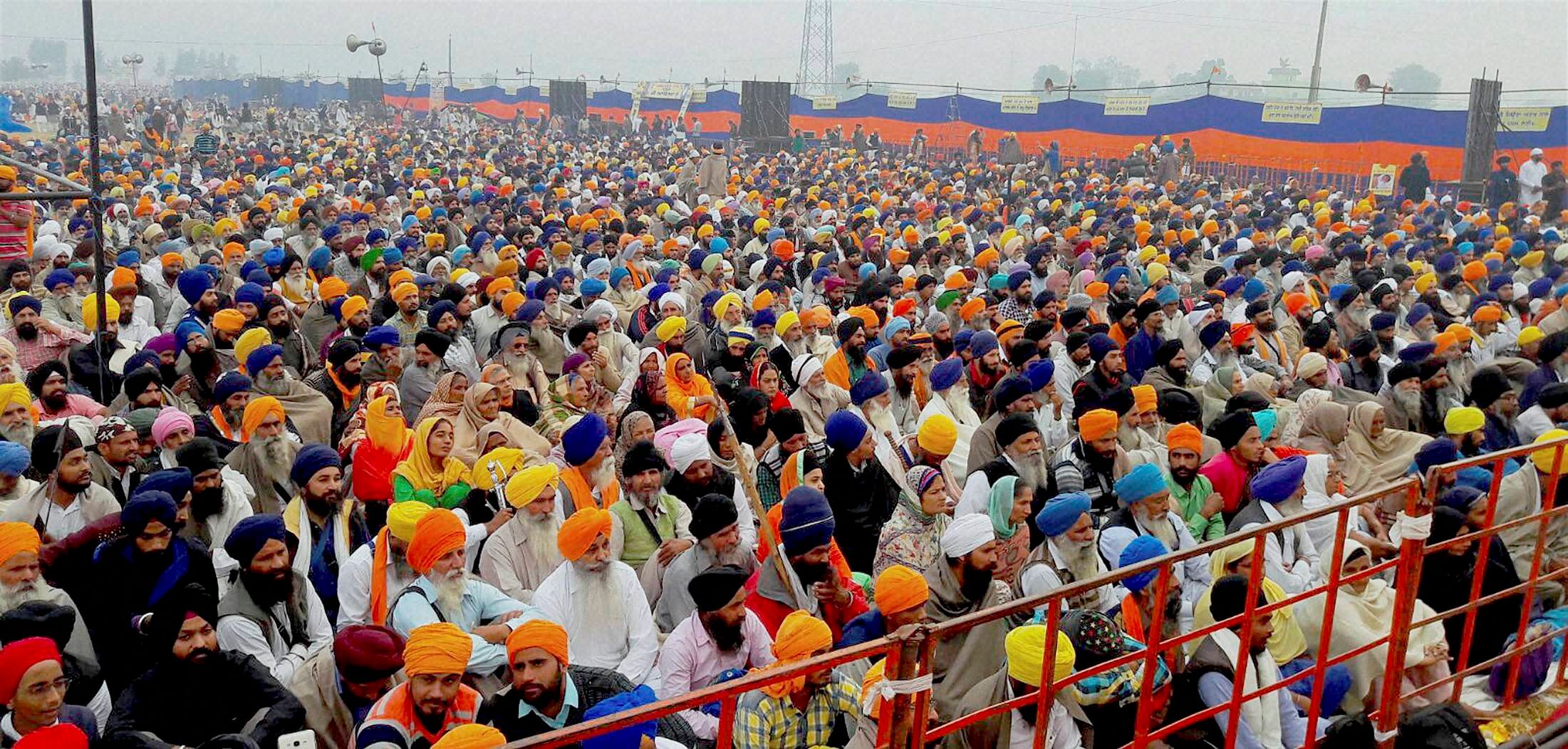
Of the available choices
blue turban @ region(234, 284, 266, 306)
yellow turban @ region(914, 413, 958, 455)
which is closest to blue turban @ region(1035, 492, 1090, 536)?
yellow turban @ region(914, 413, 958, 455)

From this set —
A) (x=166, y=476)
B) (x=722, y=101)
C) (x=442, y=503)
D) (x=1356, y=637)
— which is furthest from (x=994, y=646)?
(x=722, y=101)

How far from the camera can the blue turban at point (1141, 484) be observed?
4840 mm

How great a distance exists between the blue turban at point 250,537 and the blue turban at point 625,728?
127cm

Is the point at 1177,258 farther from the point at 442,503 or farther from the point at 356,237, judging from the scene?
the point at 442,503

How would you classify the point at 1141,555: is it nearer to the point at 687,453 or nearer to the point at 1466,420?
the point at 687,453

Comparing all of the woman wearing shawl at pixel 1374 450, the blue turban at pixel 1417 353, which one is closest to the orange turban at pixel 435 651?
the woman wearing shawl at pixel 1374 450

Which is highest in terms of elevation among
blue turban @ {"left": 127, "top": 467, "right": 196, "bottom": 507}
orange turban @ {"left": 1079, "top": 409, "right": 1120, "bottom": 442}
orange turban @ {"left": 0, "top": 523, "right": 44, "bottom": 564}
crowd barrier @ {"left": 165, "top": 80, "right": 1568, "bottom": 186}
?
crowd barrier @ {"left": 165, "top": 80, "right": 1568, "bottom": 186}

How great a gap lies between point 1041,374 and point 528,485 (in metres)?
3.00

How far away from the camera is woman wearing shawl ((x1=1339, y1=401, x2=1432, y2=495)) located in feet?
21.5

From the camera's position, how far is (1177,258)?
12562 mm

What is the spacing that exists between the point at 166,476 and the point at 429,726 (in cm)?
191

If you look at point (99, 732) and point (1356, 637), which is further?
point (1356, 637)

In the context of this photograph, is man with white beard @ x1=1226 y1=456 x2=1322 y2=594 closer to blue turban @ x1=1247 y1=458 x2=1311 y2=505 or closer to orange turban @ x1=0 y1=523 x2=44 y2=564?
blue turban @ x1=1247 y1=458 x2=1311 y2=505

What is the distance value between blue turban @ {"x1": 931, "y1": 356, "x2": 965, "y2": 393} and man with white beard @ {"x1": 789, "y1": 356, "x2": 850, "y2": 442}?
49 cm
